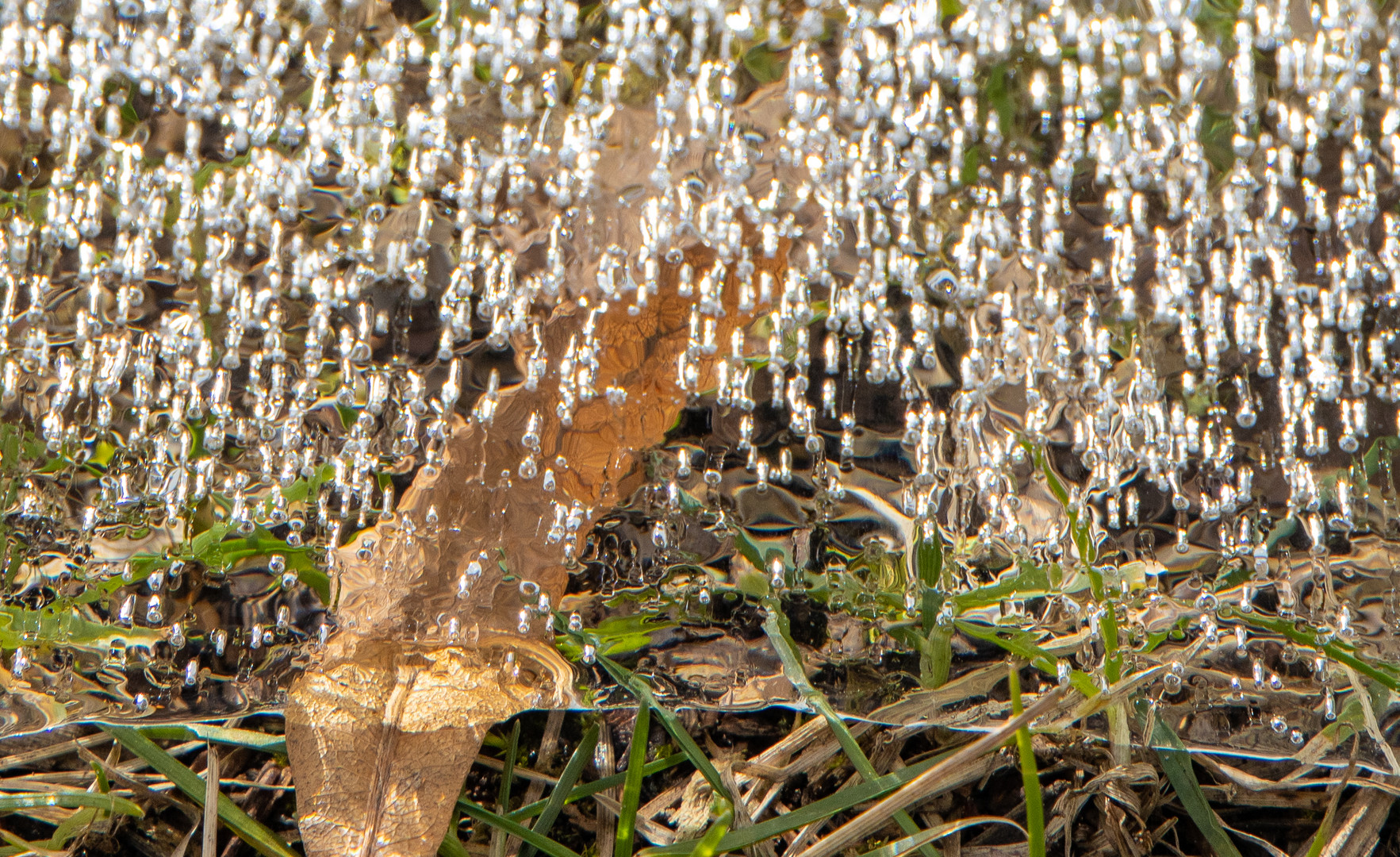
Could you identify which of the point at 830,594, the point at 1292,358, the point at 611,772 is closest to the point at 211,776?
the point at 611,772

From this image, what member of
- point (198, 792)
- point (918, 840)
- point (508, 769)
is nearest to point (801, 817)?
point (918, 840)

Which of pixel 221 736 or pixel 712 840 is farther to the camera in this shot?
pixel 221 736

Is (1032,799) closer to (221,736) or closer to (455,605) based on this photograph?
(455,605)

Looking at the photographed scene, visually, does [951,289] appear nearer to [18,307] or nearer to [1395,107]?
[1395,107]

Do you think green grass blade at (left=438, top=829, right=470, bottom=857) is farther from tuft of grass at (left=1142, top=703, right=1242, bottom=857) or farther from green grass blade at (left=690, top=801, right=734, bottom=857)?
tuft of grass at (left=1142, top=703, right=1242, bottom=857)

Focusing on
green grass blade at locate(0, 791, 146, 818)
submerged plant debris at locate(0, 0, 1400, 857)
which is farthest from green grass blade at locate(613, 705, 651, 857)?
green grass blade at locate(0, 791, 146, 818)
